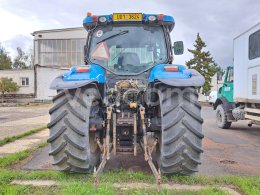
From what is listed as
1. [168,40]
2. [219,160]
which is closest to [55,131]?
[168,40]

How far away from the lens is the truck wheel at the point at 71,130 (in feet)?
12.5

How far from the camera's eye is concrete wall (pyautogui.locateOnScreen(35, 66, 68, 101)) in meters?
32.2

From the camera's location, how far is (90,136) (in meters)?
4.29

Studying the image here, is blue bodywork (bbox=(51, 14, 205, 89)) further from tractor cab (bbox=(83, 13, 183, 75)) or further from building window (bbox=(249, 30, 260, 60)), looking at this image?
building window (bbox=(249, 30, 260, 60))

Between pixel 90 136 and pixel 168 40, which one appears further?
pixel 168 40

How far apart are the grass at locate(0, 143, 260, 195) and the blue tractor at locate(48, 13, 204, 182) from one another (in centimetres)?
19

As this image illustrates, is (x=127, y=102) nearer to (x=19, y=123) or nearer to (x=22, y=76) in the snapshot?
(x=19, y=123)

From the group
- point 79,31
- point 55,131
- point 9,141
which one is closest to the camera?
point 55,131

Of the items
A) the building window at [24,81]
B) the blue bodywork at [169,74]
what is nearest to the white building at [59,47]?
the building window at [24,81]

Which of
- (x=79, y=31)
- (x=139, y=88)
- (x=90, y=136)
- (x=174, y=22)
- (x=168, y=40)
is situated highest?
(x=79, y=31)

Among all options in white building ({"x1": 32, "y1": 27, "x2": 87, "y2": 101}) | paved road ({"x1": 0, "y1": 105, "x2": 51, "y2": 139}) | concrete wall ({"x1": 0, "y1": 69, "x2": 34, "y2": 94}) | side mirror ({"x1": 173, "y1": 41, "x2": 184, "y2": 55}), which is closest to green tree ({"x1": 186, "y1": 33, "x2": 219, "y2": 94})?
white building ({"x1": 32, "y1": 27, "x2": 87, "y2": 101})

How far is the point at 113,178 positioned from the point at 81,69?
1.63 metres

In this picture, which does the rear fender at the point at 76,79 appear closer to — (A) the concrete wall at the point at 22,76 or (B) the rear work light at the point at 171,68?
(B) the rear work light at the point at 171,68

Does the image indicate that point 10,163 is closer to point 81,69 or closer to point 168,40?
point 81,69
